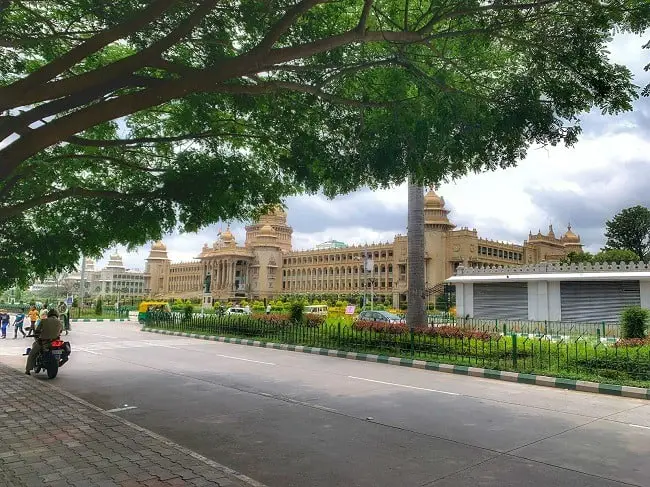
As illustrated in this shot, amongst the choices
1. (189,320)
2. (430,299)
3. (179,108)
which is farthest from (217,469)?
(430,299)

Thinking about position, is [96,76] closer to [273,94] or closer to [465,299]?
[273,94]

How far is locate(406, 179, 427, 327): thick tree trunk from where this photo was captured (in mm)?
17312

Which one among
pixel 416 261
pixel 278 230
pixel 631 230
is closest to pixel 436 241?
pixel 631 230

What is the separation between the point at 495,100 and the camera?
7699mm

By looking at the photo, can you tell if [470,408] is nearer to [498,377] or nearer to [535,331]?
[498,377]

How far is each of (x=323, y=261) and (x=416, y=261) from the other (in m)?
79.3

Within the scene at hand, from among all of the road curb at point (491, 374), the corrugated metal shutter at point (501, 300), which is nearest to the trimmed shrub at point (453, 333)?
the road curb at point (491, 374)

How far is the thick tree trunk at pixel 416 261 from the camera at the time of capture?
17.3m

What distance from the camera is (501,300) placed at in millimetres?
28375

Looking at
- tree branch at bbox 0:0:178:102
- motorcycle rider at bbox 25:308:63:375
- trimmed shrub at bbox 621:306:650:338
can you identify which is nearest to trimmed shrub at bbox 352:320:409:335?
trimmed shrub at bbox 621:306:650:338

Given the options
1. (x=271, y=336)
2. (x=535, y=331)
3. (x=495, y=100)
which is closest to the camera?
(x=495, y=100)

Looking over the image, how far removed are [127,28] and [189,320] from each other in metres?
23.0

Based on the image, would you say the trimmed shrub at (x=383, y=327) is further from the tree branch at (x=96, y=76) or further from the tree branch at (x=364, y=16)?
the tree branch at (x=96, y=76)

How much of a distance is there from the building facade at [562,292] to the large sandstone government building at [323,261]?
3608 cm
